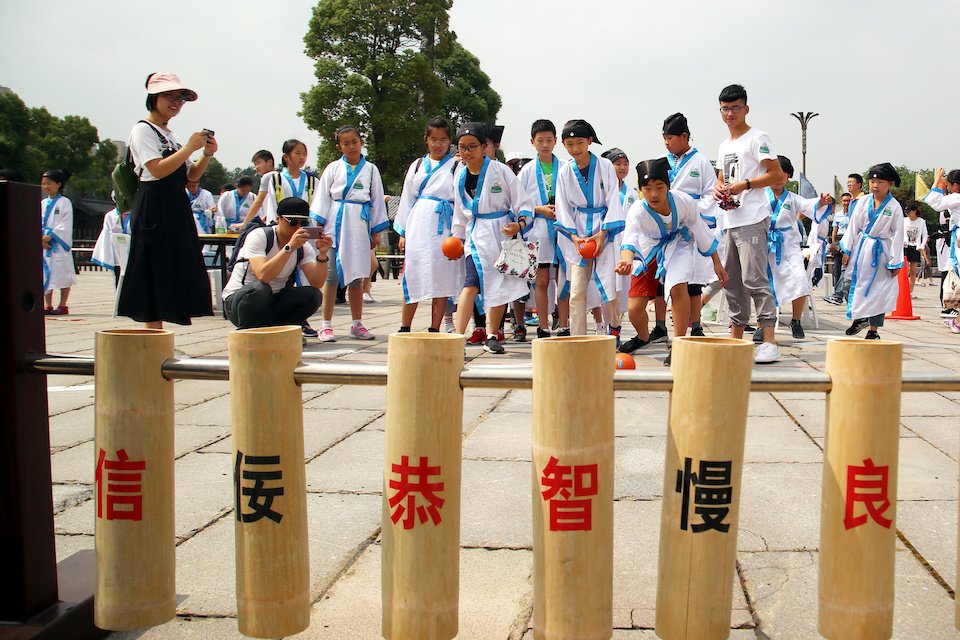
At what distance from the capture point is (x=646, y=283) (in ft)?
20.1

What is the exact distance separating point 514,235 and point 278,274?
Result: 1.95 meters

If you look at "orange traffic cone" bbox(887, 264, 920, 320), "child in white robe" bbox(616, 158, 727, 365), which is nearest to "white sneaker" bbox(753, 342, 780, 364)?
"child in white robe" bbox(616, 158, 727, 365)

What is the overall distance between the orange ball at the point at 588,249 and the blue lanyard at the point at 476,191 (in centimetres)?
90

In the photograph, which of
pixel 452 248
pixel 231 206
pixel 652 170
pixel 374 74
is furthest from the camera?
pixel 374 74

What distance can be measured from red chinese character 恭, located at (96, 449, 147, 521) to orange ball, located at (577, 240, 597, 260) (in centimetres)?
503

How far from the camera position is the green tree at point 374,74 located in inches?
1144

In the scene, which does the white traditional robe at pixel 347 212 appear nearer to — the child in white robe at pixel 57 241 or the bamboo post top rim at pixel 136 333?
the child in white robe at pixel 57 241

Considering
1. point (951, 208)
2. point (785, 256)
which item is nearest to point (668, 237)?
point (785, 256)

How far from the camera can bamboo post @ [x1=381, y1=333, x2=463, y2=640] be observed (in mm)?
1637

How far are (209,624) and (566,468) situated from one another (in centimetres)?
104

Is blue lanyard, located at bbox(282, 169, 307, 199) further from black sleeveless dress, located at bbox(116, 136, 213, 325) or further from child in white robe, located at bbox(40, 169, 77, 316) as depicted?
child in white robe, located at bbox(40, 169, 77, 316)

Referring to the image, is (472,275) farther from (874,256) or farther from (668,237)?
(874,256)

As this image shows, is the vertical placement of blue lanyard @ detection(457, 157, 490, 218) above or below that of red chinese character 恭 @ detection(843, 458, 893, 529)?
above

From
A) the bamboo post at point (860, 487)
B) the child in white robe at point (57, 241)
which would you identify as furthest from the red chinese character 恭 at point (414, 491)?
the child in white robe at point (57, 241)
